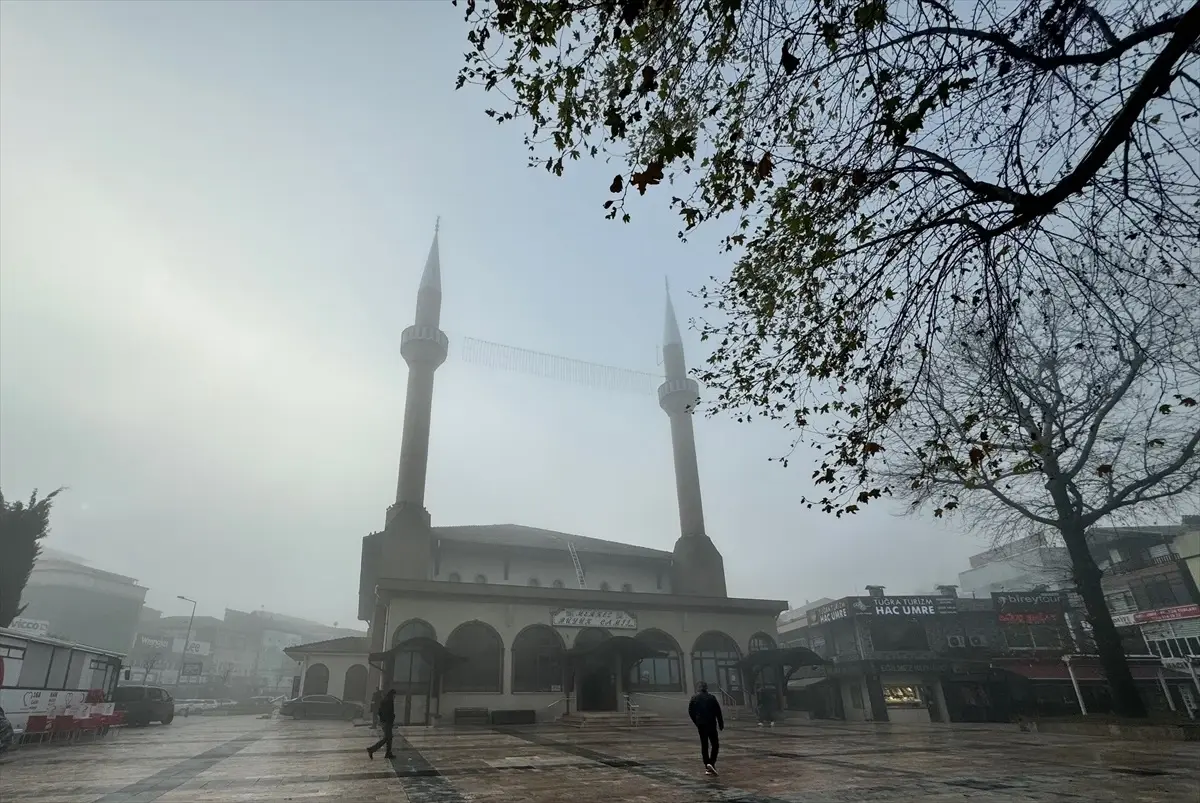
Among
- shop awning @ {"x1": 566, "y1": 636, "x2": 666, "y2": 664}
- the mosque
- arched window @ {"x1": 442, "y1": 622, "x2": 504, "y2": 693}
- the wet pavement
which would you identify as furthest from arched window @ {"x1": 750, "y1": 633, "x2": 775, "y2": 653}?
the wet pavement

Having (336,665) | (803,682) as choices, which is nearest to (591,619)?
(803,682)

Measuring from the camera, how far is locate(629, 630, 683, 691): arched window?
27328mm

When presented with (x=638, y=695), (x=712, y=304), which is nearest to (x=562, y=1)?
(x=712, y=304)

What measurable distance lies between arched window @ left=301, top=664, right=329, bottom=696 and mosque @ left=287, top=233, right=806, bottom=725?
0.06 meters

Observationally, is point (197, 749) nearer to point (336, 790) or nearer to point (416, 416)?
point (336, 790)

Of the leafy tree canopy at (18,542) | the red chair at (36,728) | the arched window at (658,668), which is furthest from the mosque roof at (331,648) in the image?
the red chair at (36,728)

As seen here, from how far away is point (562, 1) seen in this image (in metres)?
5.32

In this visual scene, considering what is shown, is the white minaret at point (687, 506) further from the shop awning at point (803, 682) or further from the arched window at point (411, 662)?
the arched window at point (411, 662)

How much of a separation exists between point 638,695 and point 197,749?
1747cm

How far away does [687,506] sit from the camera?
135ft

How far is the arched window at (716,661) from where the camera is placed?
28547mm

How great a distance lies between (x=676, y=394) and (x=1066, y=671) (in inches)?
1124

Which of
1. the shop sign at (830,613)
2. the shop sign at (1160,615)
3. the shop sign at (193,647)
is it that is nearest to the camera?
the shop sign at (1160,615)

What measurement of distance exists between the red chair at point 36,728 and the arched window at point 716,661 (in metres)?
23.2
